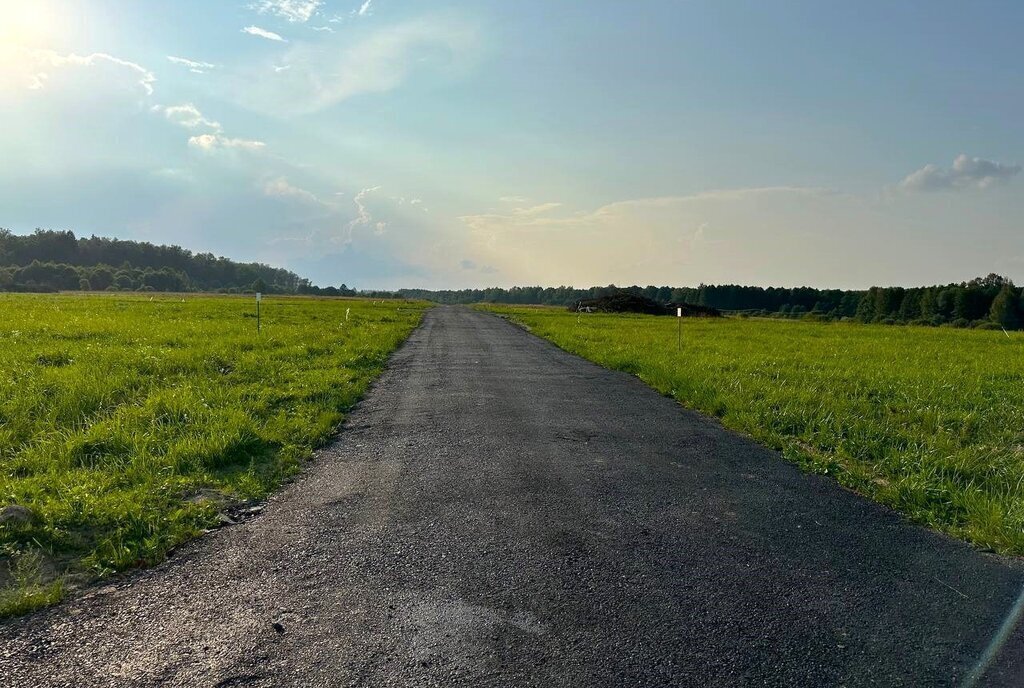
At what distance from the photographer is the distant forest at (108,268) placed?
119 m

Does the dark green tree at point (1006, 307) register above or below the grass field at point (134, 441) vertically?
above

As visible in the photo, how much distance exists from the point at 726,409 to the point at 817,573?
235 inches

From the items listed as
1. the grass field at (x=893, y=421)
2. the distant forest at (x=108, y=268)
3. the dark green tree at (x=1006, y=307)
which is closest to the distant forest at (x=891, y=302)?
the dark green tree at (x=1006, y=307)

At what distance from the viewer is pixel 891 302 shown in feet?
355

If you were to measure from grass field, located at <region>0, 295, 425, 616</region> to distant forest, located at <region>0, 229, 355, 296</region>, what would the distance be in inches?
4126

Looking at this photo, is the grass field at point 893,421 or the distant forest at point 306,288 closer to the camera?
the grass field at point 893,421

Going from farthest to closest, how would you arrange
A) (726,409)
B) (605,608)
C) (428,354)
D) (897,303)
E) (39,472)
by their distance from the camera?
(897,303), (428,354), (726,409), (39,472), (605,608)

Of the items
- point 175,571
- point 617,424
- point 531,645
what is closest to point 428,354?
point 617,424

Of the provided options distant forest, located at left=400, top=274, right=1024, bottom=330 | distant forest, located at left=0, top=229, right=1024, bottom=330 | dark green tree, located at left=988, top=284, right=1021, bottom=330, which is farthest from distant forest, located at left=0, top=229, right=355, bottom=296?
dark green tree, located at left=988, top=284, right=1021, bottom=330

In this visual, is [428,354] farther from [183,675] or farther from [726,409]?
[183,675]

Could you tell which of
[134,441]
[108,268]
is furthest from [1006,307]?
[108,268]

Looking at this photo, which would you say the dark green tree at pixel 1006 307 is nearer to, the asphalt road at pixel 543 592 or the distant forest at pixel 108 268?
the asphalt road at pixel 543 592

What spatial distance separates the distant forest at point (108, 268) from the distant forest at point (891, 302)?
9300 centimetres

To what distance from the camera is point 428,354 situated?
18.5m
